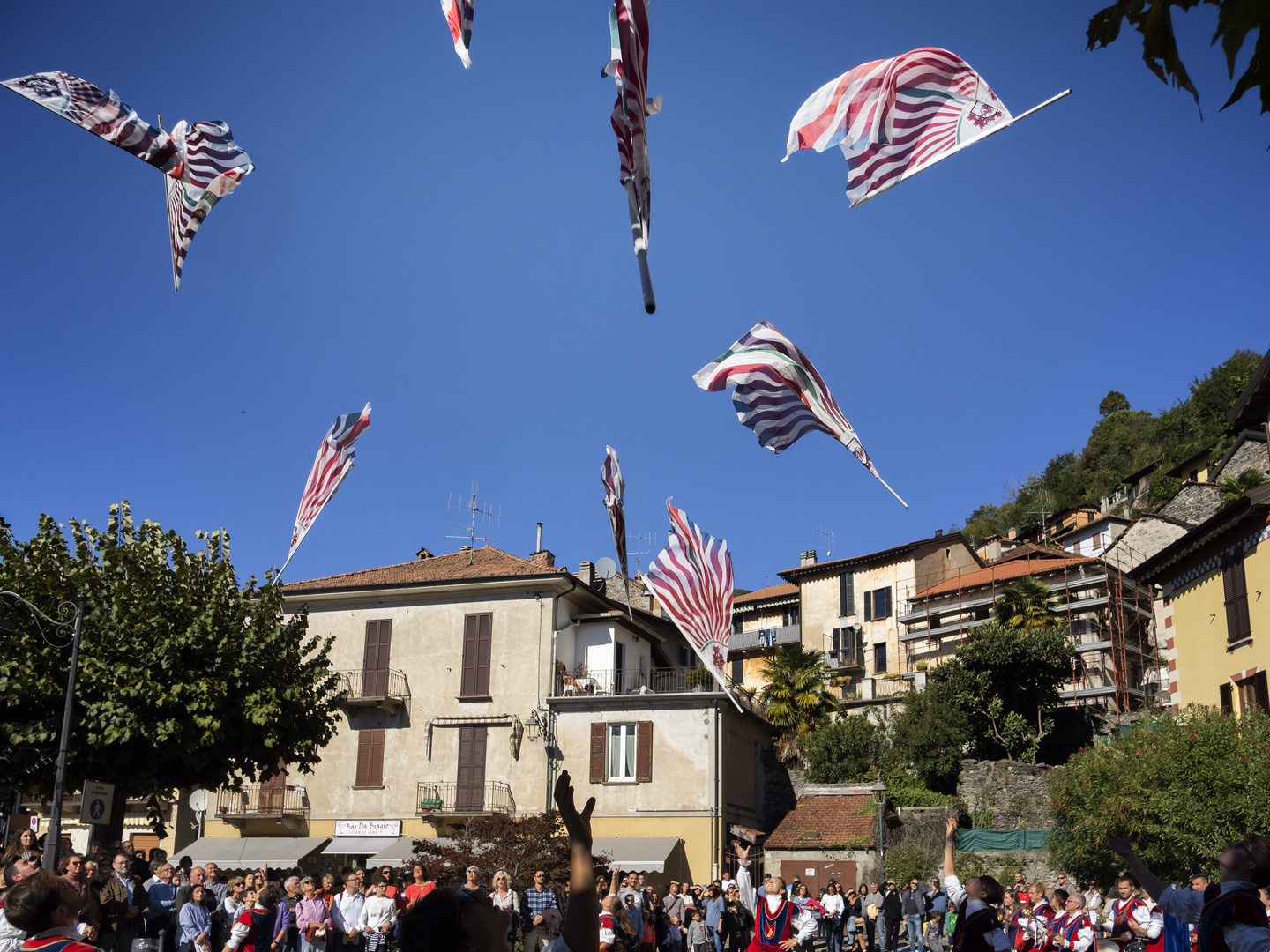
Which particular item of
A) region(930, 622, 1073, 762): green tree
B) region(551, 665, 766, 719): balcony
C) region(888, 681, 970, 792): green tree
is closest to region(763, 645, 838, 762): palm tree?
region(551, 665, 766, 719): balcony

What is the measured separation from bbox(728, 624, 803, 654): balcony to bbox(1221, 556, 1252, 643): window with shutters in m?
32.5

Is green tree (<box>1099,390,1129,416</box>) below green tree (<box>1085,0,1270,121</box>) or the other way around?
the other way around

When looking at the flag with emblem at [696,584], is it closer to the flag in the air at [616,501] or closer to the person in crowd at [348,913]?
the flag in the air at [616,501]

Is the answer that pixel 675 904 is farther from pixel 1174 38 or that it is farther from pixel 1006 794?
pixel 1174 38

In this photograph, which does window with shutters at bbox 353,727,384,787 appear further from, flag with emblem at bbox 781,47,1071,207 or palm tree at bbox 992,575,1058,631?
flag with emblem at bbox 781,47,1071,207

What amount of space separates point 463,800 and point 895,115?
30.1m

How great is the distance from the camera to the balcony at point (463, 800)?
1375 inches

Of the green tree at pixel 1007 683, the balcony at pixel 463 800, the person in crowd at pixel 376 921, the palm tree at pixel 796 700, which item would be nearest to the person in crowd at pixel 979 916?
the person in crowd at pixel 376 921

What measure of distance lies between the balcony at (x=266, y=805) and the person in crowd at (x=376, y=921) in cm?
2207

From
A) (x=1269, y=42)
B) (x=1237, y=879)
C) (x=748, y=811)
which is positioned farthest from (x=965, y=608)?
(x=1269, y=42)

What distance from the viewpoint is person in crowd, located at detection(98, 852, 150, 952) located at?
495 inches

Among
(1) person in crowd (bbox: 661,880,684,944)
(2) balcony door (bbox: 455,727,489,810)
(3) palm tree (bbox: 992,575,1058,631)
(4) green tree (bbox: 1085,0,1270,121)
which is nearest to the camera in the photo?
(4) green tree (bbox: 1085,0,1270,121)

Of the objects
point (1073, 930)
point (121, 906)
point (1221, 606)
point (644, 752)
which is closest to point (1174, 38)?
point (1073, 930)

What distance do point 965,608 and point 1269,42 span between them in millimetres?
49183
